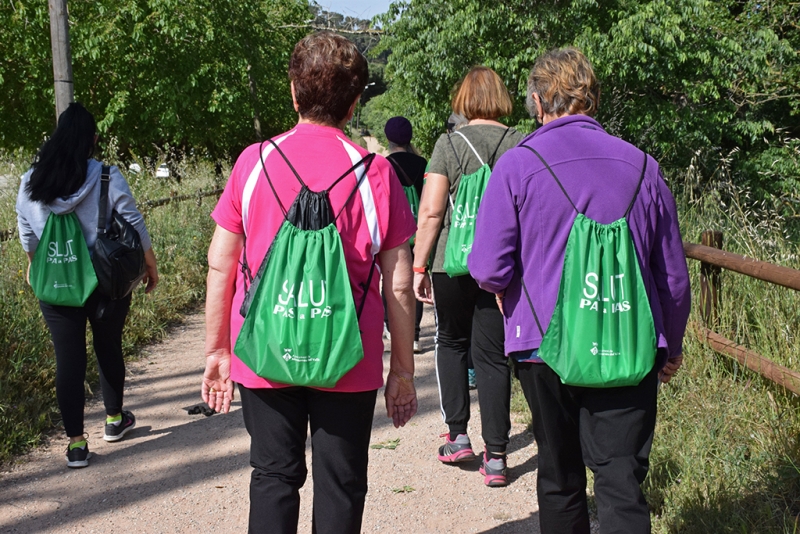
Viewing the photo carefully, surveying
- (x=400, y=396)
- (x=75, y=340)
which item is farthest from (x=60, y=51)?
(x=400, y=396)

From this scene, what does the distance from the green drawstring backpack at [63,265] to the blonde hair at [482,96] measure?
6.99 ft

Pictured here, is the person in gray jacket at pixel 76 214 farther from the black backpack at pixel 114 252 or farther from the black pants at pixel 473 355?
the black pants at pixel 473 355

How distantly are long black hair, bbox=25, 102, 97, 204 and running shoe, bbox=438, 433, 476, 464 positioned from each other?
2406mm

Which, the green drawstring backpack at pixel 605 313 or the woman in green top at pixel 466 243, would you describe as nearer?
the green drawstring backpack at pixel 605 313

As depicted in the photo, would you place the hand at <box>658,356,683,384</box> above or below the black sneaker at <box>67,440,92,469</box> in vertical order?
above

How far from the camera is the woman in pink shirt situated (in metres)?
2.30

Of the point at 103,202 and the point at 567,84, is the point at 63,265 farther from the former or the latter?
the point at 567,84

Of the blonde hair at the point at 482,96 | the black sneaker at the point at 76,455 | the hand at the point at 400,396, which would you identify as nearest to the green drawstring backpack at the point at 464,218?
the blonde hair at the point at 482,96

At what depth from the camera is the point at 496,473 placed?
13.1 feet

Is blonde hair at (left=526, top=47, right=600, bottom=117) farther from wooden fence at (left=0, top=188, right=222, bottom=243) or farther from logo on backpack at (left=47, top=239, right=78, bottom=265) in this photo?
wooden fence at (left=0, top=188, right=222, bottom=243)

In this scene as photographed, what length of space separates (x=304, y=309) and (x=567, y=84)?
116cm

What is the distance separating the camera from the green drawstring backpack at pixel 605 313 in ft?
7.50

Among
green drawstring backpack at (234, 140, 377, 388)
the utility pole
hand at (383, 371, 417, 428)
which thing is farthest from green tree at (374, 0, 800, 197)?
green drawstring backpack at (234, 140, 377, 388)

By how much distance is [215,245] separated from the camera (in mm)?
2416
